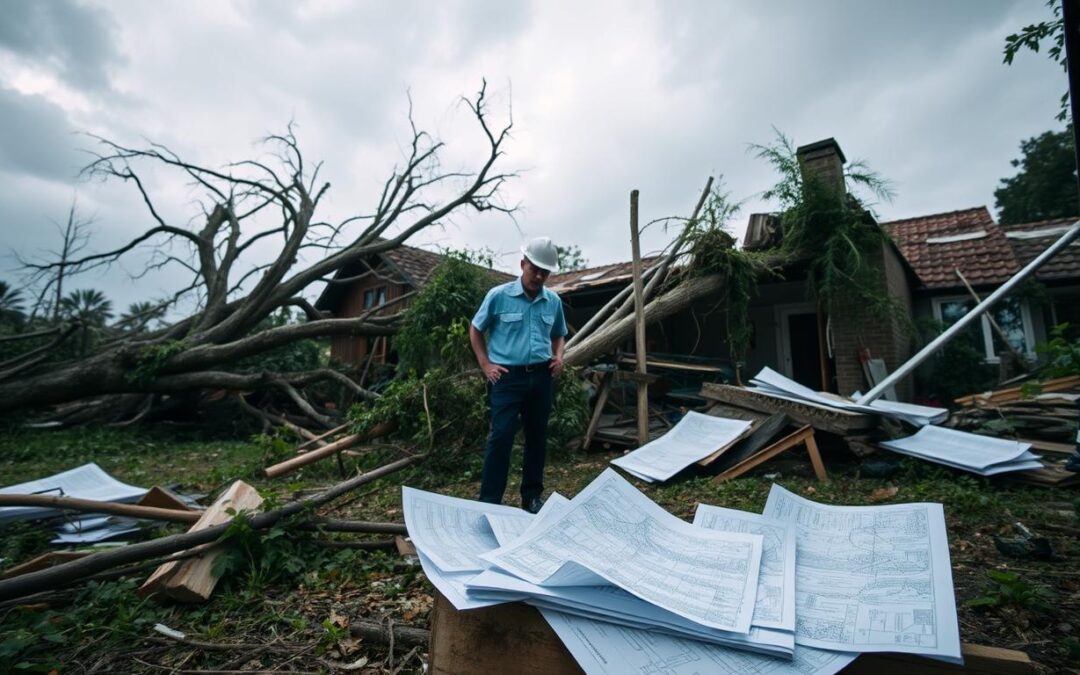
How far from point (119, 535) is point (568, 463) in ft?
10.7

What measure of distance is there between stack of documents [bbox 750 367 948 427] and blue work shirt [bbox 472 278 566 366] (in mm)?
2347

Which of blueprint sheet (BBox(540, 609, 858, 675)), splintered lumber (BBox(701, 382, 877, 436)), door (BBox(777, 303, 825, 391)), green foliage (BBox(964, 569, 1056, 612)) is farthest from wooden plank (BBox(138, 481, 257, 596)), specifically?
door (BBox(777, 303, 825, 391))

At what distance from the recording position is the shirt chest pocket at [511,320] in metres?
2.85

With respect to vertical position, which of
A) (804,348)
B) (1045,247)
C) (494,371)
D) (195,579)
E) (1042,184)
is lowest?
(195,579)

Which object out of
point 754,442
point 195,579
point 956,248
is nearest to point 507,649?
point 195,579

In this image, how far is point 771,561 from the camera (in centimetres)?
110

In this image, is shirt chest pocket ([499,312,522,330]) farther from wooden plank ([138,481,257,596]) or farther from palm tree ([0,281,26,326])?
palm tree ([0,281,26,326])

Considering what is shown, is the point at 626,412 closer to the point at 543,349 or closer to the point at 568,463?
the point at 568,463

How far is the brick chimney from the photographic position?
6.91 metres

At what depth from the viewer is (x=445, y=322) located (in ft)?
22.9

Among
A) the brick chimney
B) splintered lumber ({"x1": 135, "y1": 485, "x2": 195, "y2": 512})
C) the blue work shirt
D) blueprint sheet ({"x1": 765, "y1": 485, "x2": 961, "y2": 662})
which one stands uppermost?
the brick chimney

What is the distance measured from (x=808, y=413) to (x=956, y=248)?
29.4 ft

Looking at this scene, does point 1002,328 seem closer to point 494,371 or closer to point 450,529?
point 494,371

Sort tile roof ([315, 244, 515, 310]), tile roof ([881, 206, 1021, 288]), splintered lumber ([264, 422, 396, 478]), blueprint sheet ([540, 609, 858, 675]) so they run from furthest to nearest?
1. tile roof ([315, 244, 515, 310])
2. tile roof ([881, 206, 1021, 288])
3. splintered lumber ([264, 422, 396, 478])
4. blueprint sheet ([540, 609, 858, 675])
